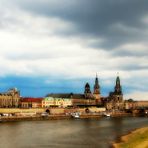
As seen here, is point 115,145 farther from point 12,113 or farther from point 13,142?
point 12,113

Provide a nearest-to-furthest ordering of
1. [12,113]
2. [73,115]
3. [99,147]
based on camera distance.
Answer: [99,147] < [12,113] < [73,115]

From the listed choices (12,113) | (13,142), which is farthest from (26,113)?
(13,142)

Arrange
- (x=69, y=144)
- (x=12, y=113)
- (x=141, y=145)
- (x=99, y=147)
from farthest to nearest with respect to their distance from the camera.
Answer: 1. (x=12, y=113)
2. (x=69, y=144)
3. (x=99, y=147)
4. (x=141, y=145)

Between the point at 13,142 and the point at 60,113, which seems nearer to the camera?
the point at 13,142

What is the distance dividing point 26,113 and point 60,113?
22806 millimetres

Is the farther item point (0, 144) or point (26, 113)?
point (26, 113)

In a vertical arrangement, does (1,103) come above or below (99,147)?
above

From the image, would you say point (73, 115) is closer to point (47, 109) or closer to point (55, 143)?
point (47, 109)

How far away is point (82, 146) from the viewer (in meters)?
63.1

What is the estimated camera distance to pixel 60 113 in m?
199

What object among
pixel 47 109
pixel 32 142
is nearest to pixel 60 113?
pixel 47 109

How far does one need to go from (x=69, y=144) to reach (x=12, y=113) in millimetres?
110435

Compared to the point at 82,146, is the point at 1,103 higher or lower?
higher

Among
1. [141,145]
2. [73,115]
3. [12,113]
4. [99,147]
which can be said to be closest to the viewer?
[141,145]
